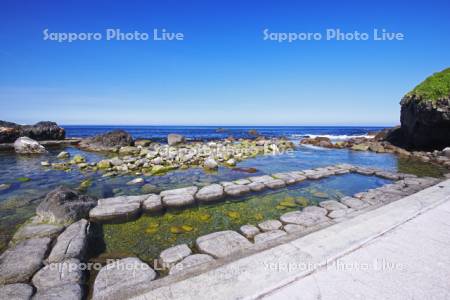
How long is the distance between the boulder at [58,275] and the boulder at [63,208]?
163 centimetres

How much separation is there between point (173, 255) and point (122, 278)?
0.72 metres

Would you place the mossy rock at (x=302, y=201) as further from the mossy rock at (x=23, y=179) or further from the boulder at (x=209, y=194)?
the mossy rock at (x=23, y=179)

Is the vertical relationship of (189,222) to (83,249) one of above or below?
below

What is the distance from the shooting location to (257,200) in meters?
5.87

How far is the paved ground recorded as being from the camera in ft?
6.84

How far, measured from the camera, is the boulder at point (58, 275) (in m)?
2.59

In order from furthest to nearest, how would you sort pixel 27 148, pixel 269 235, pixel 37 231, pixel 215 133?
pixel 215 133
pixel 27 148
pixel 37 231
pixel 269 235

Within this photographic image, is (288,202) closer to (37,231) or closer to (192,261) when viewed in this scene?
(192,261)

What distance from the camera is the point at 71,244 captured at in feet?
11.2

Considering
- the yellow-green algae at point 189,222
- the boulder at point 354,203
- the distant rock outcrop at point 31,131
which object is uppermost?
the distant rock outcrop at point 31,131

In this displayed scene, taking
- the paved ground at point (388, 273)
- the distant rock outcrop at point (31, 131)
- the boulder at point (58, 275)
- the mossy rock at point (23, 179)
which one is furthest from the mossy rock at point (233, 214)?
the distant rock outcrop at point (31, 131)

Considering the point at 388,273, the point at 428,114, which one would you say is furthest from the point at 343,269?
the point at 428,114

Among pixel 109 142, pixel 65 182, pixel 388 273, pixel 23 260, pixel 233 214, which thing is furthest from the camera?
pixel 109 142

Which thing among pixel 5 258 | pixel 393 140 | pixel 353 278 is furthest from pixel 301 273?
pixel 393 140
